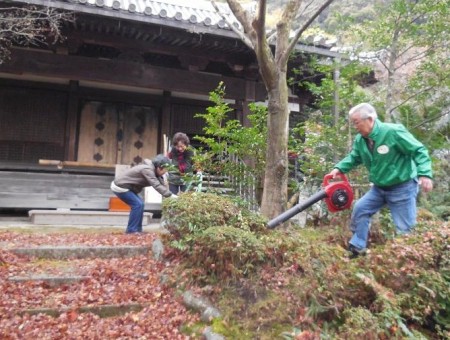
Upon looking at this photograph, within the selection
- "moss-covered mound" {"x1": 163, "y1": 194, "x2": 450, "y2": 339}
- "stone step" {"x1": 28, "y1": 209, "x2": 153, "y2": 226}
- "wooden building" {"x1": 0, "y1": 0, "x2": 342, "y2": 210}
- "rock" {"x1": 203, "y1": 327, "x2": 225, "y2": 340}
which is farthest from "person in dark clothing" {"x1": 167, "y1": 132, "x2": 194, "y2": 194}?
"rock" {"x1": 203, "y1": 327, "x2": 225, "y2": 340}

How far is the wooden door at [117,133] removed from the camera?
9742 mm

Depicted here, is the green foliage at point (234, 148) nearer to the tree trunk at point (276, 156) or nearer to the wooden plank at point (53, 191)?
the tree trunk at point (276, 156)

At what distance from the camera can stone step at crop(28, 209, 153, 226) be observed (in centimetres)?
759

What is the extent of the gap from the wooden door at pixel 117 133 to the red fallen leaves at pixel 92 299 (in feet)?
15.5

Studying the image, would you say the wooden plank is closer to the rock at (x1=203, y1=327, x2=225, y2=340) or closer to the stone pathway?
the stone pathway

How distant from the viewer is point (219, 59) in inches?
352

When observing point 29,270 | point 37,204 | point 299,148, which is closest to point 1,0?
point 37,204

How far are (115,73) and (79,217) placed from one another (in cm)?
300

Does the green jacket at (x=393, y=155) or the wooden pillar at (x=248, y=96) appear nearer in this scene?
the green jacket at (x=393, y=155)

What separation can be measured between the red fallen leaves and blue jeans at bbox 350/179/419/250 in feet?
6.18

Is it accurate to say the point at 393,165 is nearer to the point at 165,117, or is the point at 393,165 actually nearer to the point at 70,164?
the point at 70,164

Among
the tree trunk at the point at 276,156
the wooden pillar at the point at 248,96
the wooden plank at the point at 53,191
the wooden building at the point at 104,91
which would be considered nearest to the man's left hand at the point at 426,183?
the tree trunk at the point at 276,156

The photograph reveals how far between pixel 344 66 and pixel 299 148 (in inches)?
82.3

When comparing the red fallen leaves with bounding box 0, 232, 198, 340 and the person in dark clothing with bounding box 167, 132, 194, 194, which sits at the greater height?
the person in dark clothing with bounding box 167, 132, 194, 194
